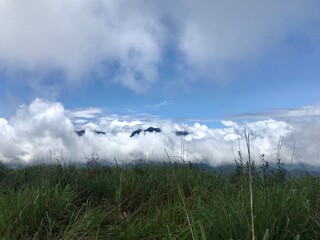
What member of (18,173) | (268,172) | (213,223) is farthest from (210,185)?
(18,173)

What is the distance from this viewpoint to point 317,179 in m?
7.01

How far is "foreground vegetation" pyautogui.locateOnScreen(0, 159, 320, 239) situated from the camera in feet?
13.9

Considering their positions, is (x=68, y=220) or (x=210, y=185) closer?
(x=68, y=220)

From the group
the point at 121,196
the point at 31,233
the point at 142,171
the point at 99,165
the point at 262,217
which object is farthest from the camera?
the point at 99,165

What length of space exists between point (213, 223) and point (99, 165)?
5.38m

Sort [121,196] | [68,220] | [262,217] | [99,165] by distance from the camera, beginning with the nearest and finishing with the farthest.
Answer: [262,217] < [68,220] < [121,196] < [99,165]

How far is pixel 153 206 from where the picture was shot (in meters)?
6.54

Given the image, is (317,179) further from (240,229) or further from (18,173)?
(18,173)

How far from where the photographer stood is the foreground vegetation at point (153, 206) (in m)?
4.25

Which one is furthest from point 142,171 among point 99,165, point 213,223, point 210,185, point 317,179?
point 213,223

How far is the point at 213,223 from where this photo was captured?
430cm

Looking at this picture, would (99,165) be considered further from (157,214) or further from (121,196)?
(157,214)

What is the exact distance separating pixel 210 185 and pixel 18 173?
4604 mm

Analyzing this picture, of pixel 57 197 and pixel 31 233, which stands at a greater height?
pixel 57 197
